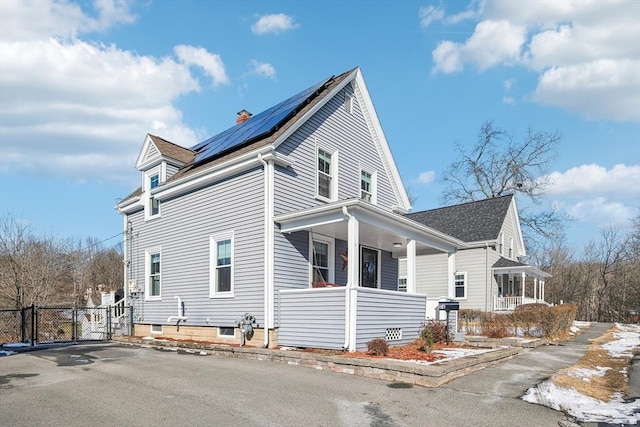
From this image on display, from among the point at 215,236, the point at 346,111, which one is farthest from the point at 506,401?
the point at 346,111

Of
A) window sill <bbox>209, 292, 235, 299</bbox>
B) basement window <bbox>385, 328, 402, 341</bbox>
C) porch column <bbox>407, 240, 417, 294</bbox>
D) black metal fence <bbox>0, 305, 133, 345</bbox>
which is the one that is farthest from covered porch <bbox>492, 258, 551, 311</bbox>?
black metal fence <bbox>0, 305, 133, 345</bbox>

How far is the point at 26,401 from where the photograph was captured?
22.2 feet

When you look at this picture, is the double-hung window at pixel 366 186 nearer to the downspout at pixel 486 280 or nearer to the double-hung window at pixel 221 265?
the double-hung window at pixel 221 265

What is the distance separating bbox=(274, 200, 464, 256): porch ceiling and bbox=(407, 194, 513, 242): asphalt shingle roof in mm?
10862

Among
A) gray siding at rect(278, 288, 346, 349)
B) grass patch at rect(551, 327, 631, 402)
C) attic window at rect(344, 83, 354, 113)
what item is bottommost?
grass patch at rect(551, 327, 631, 402)

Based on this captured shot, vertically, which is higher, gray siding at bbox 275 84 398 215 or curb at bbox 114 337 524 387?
gray siding at bbox 275 84 398 215

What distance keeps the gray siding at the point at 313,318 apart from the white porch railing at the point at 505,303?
16.3 metres

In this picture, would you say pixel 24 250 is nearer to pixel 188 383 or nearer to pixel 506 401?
pixel 188 383

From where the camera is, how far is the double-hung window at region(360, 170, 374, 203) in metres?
16.2

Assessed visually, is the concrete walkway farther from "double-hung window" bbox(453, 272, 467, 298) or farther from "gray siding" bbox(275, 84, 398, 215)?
"double-hung window" bbox(453, 272, 467, 298)

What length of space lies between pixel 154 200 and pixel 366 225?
862 centimetres

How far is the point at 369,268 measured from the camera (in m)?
16.0

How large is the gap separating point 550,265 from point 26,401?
167ft

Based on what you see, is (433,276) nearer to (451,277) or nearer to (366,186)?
(451,277)
